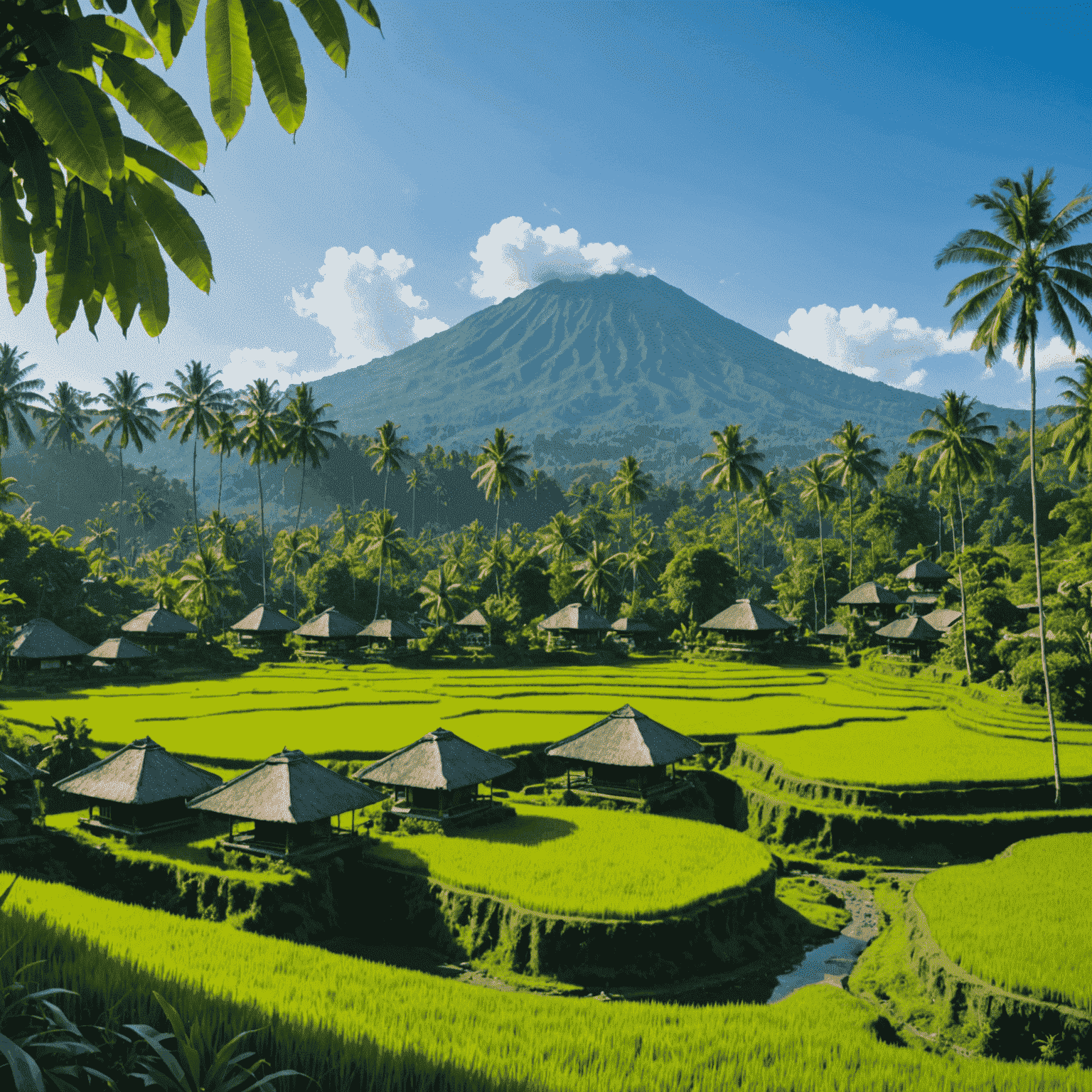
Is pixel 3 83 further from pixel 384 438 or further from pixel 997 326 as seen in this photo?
pixel 384 438

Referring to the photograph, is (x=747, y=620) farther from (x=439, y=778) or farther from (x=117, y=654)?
(x=117, y=654)

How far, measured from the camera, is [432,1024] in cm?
894

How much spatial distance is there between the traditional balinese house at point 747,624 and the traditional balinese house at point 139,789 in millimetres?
39168

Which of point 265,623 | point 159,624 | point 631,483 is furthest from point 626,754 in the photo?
point 631,483

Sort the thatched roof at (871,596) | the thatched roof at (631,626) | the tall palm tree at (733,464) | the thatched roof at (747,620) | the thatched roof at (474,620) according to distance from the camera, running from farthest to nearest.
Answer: the tall palm tree at (733,464) < the thatched roof at (631,626) < the thatched roof at (474,620) < the thatched roof at (871,596) < the thatched roof at (747,620)

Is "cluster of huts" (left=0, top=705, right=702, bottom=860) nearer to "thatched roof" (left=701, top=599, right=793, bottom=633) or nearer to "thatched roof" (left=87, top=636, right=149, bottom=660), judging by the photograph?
"thatched roof" (left=87, top=636, right=149, bottom=660)

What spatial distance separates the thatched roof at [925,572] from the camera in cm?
6338

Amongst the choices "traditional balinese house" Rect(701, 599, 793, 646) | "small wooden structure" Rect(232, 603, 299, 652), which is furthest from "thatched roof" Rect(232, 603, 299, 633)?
"traditional balinese house" Rect(701, 599, 793, 646)

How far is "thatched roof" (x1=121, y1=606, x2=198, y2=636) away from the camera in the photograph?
49125mm

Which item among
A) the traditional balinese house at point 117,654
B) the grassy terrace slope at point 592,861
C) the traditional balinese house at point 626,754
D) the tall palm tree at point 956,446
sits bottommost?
the grassy terrace slope at point 592,861

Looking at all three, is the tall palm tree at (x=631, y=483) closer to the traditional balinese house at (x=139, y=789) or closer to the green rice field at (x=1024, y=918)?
the green rice field at (x=1024, y=918)

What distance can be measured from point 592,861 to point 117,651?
3489cm

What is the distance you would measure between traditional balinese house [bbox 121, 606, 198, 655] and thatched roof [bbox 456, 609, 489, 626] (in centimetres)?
1837

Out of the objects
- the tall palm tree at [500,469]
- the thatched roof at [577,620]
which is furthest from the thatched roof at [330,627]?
the tall palm tree at [500,469]
